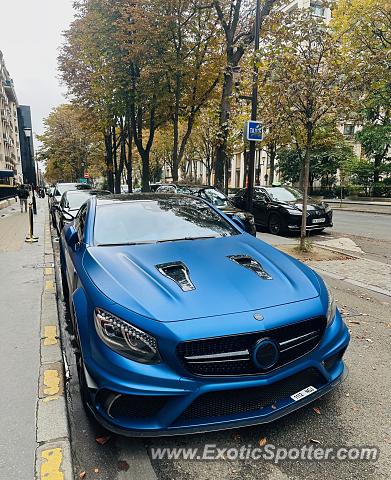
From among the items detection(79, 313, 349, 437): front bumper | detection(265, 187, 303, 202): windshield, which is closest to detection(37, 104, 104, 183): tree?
detection(265, 187, 303, 202): windshield

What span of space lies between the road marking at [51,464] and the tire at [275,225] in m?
10.8

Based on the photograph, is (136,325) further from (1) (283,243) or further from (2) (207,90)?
Answer: (2) (207,90)

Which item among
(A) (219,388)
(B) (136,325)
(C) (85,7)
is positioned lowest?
(A) (219,388)

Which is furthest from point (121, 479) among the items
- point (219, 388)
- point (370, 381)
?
point (370, 381)

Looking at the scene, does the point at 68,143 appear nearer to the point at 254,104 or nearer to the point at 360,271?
the point at 254,104

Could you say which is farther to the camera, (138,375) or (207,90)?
(207,90)

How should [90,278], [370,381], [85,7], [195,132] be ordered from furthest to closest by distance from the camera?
1. [195,132]
2. [85,7]
3. [370,381]
4. [90,278]

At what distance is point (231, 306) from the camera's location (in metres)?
2.47

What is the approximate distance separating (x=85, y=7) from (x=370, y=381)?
2077 centimetres

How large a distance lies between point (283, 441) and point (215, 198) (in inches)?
376

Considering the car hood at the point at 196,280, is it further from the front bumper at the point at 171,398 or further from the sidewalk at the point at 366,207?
the sidewalk at the point at 366,207

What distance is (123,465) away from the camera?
2.39 m

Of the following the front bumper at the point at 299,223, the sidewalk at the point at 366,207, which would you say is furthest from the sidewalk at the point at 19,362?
the sidewalk at the point at 366,207

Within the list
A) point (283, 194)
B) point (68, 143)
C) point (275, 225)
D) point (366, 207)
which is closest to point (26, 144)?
point (68, 143)
